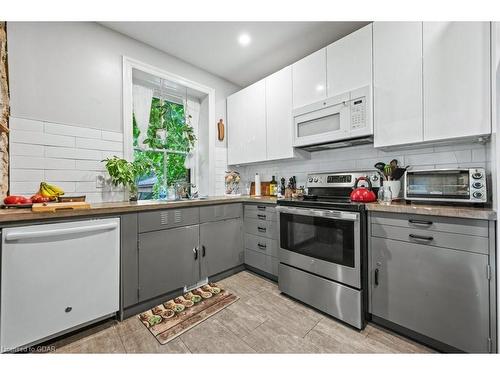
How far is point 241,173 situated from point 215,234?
1.40 meters

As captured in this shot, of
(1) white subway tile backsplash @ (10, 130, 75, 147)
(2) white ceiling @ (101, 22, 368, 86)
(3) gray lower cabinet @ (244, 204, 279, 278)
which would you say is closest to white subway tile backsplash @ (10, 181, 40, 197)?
(1) white subway tile backsplash @ (10, 130, 75, 147)

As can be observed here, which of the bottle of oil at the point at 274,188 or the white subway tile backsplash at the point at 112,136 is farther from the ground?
the white subway tile backsplash at the point at 112,136

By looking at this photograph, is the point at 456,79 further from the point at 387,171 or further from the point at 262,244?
the point at 262,244

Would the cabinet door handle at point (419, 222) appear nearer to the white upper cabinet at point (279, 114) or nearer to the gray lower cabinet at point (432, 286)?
the gray lower cabinet at point (432, 286)

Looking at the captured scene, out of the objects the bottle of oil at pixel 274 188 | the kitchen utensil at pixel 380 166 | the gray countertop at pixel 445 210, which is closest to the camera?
the gray countertop at pixel 445 210

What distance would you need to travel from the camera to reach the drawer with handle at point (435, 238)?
1.22 meters

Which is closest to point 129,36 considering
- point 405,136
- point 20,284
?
point 20,284

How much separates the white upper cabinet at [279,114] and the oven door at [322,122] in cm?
13

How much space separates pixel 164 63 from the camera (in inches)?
105

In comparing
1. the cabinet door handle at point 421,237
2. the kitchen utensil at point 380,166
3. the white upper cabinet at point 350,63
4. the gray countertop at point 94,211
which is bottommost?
the cabinet door handle at point 421,237

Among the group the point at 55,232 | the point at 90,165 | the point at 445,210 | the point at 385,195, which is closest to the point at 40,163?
the point at 90,165

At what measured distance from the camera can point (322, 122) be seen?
2209 mm

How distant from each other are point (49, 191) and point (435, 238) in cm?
286

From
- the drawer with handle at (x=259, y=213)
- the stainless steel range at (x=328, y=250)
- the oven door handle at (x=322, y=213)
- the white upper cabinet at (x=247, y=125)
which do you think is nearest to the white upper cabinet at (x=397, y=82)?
the stainless steel range at (x=328, y=250)
